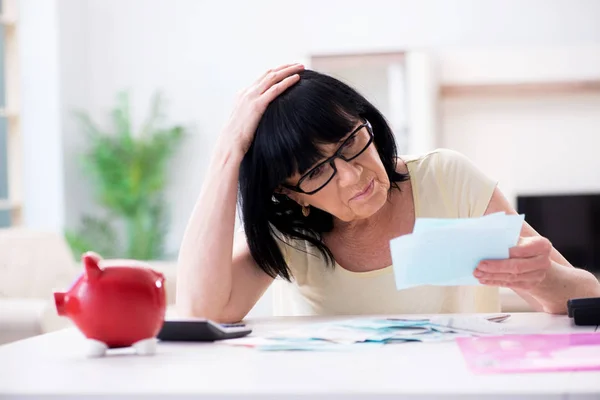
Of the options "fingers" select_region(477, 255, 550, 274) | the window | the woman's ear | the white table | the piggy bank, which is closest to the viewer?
the white table

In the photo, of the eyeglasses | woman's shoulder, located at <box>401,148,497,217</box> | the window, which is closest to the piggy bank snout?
the eyeglasses

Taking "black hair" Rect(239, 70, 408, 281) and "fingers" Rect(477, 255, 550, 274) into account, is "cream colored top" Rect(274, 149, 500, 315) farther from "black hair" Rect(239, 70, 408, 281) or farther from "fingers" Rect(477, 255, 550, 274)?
"fingers" Rect(477, 255, 550, 274)

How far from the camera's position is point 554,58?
5129 millimetres

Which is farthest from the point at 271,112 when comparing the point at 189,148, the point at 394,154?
the point at 189,148

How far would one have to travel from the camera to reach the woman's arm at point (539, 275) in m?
1.22

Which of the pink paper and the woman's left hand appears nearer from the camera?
the pink paper

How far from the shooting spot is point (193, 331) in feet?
4.08

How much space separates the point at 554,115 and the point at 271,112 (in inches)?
158

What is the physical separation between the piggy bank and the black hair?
1.48ft

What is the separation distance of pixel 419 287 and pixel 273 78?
476 mm

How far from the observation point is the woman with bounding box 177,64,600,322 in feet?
4.93

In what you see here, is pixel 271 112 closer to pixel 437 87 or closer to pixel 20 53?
pixel 437 87

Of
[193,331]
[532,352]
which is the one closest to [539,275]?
[532,352]

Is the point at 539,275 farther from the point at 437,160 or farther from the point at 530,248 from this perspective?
the point at 437,160
